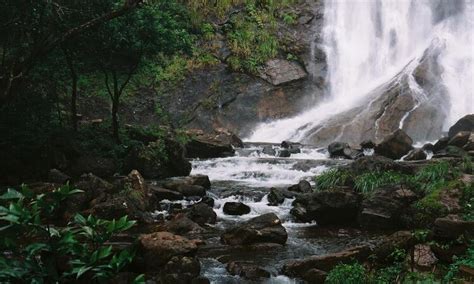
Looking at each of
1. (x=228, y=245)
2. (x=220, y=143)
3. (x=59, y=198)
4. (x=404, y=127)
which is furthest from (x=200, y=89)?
(x=59, y=198)

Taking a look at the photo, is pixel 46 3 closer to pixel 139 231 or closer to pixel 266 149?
pixel 139 231

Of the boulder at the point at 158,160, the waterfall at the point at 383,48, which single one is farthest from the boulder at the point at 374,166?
the waterfall at the point at 383,48

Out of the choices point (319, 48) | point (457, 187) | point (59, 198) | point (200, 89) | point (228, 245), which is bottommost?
point (228, 245)

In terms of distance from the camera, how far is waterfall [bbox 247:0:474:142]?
27.0 m

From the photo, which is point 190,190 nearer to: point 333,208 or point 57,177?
point 57,177

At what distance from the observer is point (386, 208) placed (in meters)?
10.9

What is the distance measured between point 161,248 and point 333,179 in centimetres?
708

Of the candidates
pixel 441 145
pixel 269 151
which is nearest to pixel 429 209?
pixel 441 145

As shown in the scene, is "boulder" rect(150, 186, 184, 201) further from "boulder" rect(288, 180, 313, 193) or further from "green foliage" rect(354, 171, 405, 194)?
"green foliage" rect(354, 171, 405, 194)

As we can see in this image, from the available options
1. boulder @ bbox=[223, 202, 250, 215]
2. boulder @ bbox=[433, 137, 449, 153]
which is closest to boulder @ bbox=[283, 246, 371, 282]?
boulder @ bbox=[223, 202, 250, 215]

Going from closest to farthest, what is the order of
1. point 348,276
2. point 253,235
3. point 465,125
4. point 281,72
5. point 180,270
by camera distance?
1. point 348,276
2. point 180,270
3. point 253,235
4. point 465,125
5. point 281,72

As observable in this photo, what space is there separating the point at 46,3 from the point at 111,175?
5999 millimetres

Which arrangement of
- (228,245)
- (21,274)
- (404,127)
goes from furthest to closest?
1. (404,127)
2. (228,245)
3. (21,274)

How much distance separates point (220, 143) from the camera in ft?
68.0
